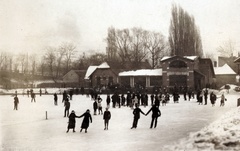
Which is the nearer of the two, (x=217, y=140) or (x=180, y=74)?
(x=217, y=140)

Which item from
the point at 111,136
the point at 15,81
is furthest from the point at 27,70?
the point at 111,136

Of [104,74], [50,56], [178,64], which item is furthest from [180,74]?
[50,56]

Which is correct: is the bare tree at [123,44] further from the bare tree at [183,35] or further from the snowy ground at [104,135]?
the snowy ground at [104,135]

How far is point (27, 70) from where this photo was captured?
54.8 meters

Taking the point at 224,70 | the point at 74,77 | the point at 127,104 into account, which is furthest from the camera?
the point at 74,77

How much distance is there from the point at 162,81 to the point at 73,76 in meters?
24.0

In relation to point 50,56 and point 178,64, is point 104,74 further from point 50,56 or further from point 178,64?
point 50,56

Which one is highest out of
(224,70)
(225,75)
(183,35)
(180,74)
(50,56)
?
(183,35)

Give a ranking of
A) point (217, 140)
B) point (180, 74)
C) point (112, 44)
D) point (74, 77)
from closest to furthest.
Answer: point (217, 140) → point (180, 74) → point (112, 44) → point (74, 77)

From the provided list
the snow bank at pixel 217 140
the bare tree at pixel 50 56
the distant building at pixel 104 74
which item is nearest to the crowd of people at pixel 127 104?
the snow bank at pixel 217 140

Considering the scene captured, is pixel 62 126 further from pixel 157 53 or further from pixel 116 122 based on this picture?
pixel 157 53

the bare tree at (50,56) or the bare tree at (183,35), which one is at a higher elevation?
the bare tree at (183,35)

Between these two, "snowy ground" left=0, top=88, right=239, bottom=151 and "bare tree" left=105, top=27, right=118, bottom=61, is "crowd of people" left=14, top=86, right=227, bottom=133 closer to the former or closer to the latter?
"snowy ground" left=0, top=88, right=239, bottom=151

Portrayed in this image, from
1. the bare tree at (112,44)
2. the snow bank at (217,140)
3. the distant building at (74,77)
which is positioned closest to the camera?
the snow bank at (217,140)
